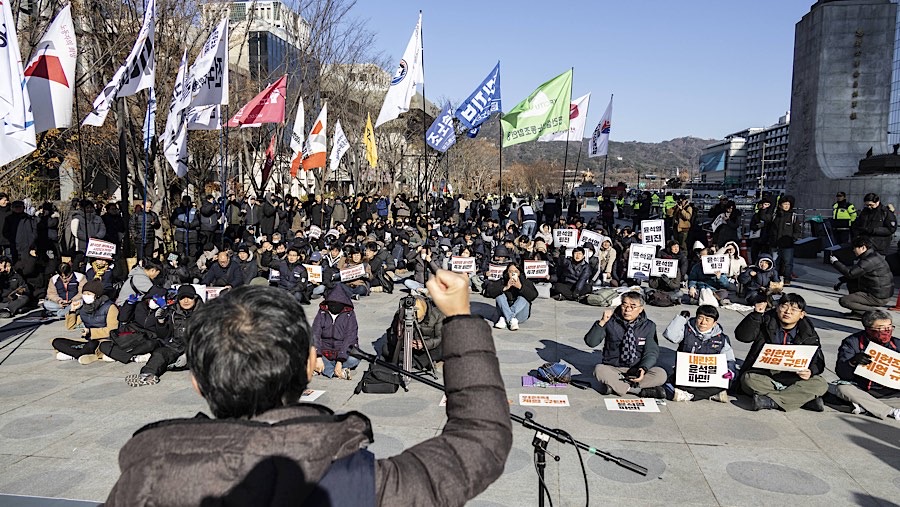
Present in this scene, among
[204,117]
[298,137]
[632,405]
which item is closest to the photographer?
[632,405]

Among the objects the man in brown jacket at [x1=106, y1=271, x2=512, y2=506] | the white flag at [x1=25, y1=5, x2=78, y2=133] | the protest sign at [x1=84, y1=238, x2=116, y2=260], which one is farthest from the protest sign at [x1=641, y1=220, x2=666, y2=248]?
the man in brown jacket at [x1=106, y1=271, x2=512, y2=506]

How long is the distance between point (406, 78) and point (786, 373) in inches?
452

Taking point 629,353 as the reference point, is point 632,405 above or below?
below

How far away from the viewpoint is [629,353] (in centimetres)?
746

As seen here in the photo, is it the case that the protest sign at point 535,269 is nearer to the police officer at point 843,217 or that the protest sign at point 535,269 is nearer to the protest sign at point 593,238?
the protest sign at point 593,238

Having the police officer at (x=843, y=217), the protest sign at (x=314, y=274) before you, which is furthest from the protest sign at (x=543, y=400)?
the police officer at (x=843, y=217)

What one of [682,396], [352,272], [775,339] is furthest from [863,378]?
[352,272]

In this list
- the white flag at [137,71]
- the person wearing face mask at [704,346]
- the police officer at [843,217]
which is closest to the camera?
the person wearing face mask at [704,346]

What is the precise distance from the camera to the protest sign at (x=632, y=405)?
680 centimetres

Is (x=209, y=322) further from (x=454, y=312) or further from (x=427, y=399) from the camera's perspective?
(x=427, y=399)

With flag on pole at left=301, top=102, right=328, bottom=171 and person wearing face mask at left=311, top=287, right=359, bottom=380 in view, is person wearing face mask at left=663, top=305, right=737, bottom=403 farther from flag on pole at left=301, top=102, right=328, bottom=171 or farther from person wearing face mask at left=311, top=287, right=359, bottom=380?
flag on pole at left=301, top=102, right=328, bottom=171

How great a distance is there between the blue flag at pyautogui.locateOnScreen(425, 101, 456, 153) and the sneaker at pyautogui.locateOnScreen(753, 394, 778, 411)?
10456 mm

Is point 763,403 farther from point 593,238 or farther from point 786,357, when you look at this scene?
point 593,238

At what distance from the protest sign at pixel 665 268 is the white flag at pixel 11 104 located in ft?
35.6
